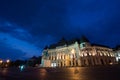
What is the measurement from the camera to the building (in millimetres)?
73812

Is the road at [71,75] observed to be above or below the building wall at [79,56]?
below

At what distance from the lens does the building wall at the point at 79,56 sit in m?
73.8

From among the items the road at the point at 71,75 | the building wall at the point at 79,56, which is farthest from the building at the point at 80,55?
the road at the point at 71,75

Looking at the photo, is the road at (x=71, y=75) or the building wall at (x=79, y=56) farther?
the building wall at (x=79, y=56)

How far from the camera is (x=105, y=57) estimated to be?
3083 inches

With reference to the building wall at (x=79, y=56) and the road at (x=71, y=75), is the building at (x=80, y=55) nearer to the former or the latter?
the building wall at (x=79, y=56)

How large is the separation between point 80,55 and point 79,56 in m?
0.83

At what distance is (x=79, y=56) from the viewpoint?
75.2 meters

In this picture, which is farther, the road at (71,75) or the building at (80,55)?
the building at (80,55)

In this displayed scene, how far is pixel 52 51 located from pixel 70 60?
1827 centimetres

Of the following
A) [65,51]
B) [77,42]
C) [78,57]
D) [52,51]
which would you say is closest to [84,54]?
[78,57]

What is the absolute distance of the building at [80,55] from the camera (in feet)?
242

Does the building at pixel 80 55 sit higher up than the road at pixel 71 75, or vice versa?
the building at pixel 80 55

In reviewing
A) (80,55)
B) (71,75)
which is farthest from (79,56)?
(71,75)
